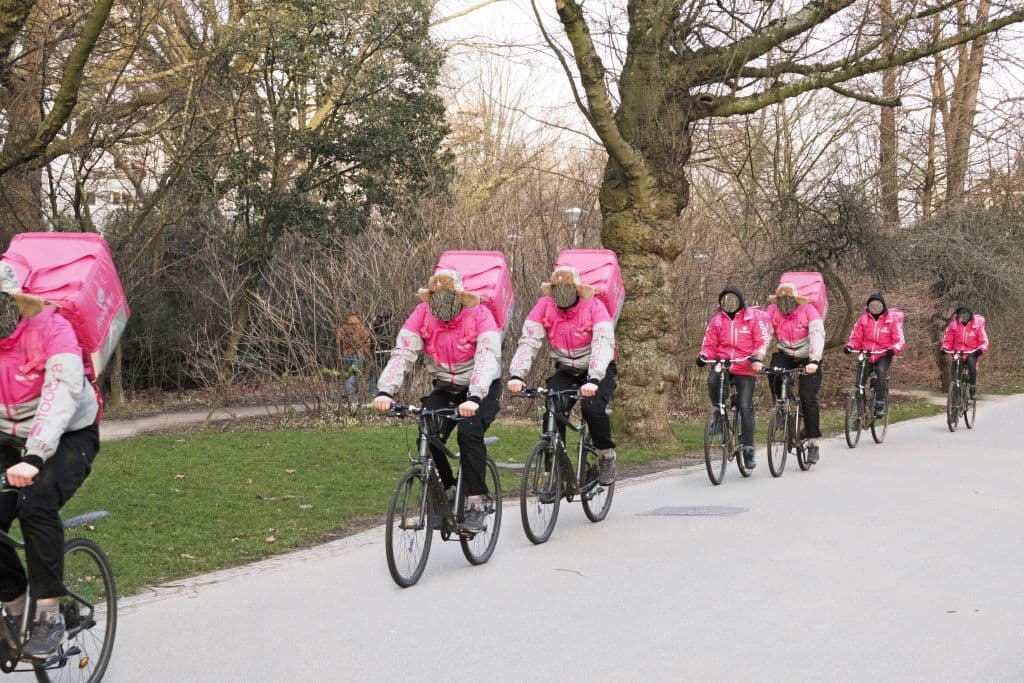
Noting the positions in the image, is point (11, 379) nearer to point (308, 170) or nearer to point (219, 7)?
point (219, 7)

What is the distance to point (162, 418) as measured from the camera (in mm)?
24094

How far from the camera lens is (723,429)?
13172mm

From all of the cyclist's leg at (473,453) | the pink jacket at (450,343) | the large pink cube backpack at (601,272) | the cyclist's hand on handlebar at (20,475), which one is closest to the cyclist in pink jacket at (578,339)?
the large pink cube backpack at (601,272)

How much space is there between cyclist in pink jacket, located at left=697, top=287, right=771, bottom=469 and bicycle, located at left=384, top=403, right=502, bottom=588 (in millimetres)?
5149

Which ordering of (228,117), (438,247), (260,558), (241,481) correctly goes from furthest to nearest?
(228,117) < (438,247) < (241,481) < (260,558)

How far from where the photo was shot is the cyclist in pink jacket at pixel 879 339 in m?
17.6

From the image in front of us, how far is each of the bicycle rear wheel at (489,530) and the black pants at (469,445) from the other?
0.41 ft

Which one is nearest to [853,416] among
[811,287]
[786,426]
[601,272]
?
[811,287]

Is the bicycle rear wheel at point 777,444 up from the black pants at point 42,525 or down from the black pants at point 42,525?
down

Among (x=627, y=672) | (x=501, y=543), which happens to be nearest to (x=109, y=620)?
(x=627, y=672)

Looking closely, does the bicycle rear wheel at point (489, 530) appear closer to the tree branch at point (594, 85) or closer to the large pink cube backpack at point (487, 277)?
the large pink cube backpack at point (487, 277)

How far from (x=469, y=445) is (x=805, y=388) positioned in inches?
284

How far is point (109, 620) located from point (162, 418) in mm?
19056

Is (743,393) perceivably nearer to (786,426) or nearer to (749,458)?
(749,458)
